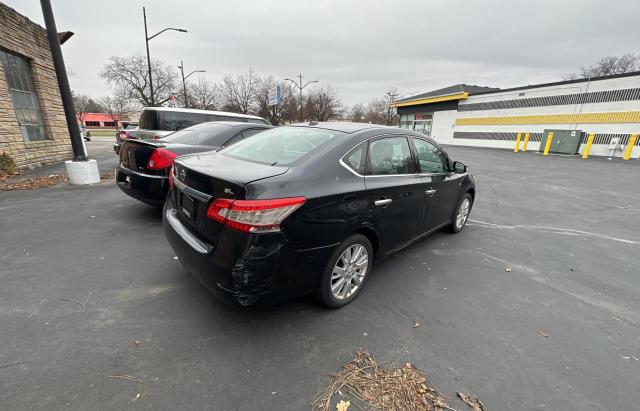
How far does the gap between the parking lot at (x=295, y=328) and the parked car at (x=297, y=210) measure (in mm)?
429

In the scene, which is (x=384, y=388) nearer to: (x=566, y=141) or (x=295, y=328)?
(x=295, y=328)

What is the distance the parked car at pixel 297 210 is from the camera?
199 centimetres

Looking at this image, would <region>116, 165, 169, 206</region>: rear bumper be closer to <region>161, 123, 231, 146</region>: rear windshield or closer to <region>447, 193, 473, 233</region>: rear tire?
<region>161, 123, 231, 146</region>: rear windshield

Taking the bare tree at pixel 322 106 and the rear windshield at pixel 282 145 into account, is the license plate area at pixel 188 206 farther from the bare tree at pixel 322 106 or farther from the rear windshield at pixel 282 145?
the bare tree at pixel 322 106

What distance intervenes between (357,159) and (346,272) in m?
1.04

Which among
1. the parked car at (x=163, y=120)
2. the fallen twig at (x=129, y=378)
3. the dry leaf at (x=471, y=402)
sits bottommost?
the dry leaf at (x=471, y=402)

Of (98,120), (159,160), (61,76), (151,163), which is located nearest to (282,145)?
(159,160)

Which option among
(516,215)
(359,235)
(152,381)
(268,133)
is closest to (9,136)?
(268,133)

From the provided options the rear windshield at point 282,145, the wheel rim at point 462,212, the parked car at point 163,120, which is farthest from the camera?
the parked car at point 163,120

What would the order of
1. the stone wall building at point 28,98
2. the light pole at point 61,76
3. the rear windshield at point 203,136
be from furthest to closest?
the stone wall building at point 28,98 < the light pole at point 61,76 < the rear windshield at point 203,136

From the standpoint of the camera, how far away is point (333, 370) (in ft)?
6.66

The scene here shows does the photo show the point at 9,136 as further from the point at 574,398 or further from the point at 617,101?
the point at 617,101

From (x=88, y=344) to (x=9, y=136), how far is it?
373 inches

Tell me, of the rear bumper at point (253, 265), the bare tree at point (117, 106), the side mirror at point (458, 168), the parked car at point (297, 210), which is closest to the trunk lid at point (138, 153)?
the parked car at point (297, 210)
